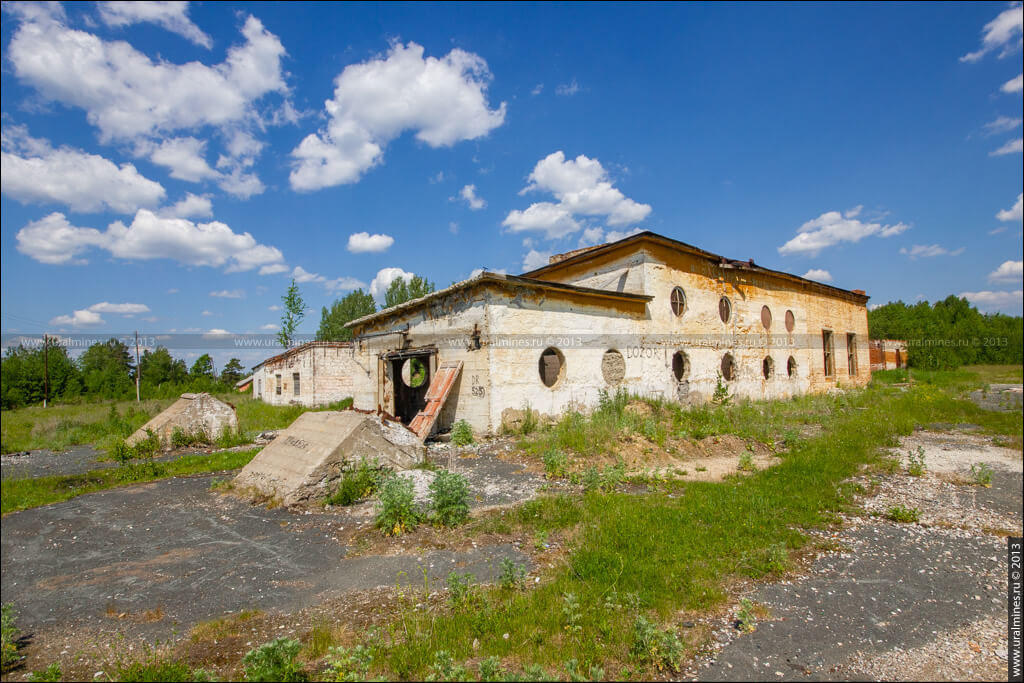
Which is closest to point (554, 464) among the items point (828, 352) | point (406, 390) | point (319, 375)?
point (406, 390)

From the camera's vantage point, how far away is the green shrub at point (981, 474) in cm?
409

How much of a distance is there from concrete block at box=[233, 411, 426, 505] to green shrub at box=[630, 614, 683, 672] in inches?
182

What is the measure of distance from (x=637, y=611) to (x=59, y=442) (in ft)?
40.7

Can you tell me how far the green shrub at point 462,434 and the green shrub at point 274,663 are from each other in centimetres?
689

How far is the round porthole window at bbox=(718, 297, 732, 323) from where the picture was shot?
591 inches

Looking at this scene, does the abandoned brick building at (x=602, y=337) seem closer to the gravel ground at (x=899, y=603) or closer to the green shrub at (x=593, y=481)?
the green shrub at (x=593, y=481)

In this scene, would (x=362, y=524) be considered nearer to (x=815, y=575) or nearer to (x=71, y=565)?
(x=71, y=565)

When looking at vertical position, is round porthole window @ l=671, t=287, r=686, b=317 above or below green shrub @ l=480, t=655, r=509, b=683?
above

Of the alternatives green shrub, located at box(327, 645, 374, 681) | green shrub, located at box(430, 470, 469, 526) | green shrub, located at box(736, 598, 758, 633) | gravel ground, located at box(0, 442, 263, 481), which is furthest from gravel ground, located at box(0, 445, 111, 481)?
green shrub, located at box(736, 598, 758, 633)

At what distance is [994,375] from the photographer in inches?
159

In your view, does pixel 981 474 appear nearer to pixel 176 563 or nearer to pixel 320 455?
pixel 320 455

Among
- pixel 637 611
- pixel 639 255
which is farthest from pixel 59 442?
pixel 639 255

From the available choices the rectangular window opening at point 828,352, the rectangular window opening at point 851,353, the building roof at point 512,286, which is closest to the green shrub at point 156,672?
the building roof at point 512,286

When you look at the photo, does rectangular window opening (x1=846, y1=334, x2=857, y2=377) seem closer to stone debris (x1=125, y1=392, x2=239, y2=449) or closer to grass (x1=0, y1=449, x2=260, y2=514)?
grass (x1=0, y1=449, x2=260, y2=514)
